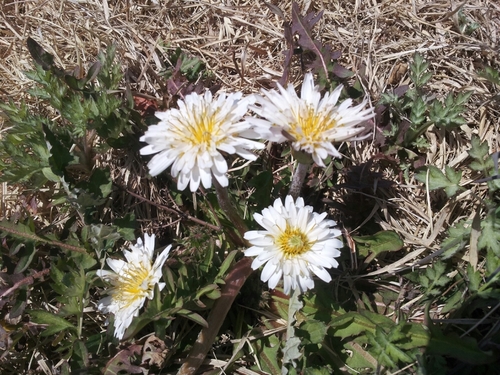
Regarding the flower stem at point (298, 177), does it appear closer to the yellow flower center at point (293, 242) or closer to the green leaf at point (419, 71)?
the yellow flower center at point (293, 242)

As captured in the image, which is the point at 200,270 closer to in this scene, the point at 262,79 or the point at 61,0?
the point at 262,79

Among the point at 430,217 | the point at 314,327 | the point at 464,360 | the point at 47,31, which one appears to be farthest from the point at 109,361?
the point at 47,31

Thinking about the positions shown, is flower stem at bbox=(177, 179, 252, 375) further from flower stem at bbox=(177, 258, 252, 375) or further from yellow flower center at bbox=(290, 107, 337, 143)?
yellow flower center at bbox=(290, 107, 337, 143)

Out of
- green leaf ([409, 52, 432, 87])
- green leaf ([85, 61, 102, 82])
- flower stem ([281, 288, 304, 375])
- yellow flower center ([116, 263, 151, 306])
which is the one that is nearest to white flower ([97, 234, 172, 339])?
yellow flower center ([116, 263, 151, 306])

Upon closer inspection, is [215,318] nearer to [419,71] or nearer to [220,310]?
[220,310]

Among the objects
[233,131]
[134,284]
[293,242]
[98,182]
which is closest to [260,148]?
[233,131]

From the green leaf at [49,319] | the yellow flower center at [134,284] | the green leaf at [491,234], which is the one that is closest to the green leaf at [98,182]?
the yellow flower center at [134,284]

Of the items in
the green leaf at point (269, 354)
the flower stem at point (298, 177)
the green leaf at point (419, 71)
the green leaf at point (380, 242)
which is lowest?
the green leaf at point (269, 354)
